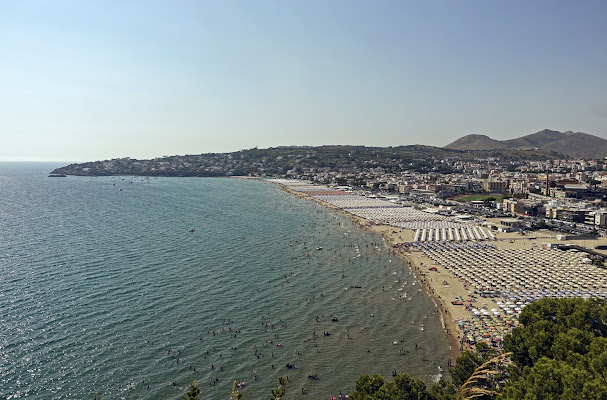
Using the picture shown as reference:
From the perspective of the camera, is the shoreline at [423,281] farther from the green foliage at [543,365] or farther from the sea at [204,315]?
the green foliage at [543,365]

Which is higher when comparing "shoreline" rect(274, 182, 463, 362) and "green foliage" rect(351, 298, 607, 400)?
"green foliage" rect(351, 298, 607, 400)

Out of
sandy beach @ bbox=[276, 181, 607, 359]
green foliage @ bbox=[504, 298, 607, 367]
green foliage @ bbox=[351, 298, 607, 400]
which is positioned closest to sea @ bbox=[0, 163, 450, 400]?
sandy beach @ bbox=[276, 181, 607, 359]

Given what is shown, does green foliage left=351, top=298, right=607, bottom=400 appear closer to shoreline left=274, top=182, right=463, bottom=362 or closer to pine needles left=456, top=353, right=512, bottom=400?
shoreline left=274, top=182, right=463, bottom=362

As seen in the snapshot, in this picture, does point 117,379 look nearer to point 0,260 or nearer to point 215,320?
point 215,320

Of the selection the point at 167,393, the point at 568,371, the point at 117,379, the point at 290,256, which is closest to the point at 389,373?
the point at 568,371

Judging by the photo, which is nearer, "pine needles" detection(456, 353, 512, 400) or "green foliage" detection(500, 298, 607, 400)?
"pine needles" detection(456, 353, 512, 400)

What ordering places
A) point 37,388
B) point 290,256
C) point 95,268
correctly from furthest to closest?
1. point 290,256
2. point 95,268
3. point 37,388

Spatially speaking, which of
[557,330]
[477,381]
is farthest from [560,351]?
[477,381]
